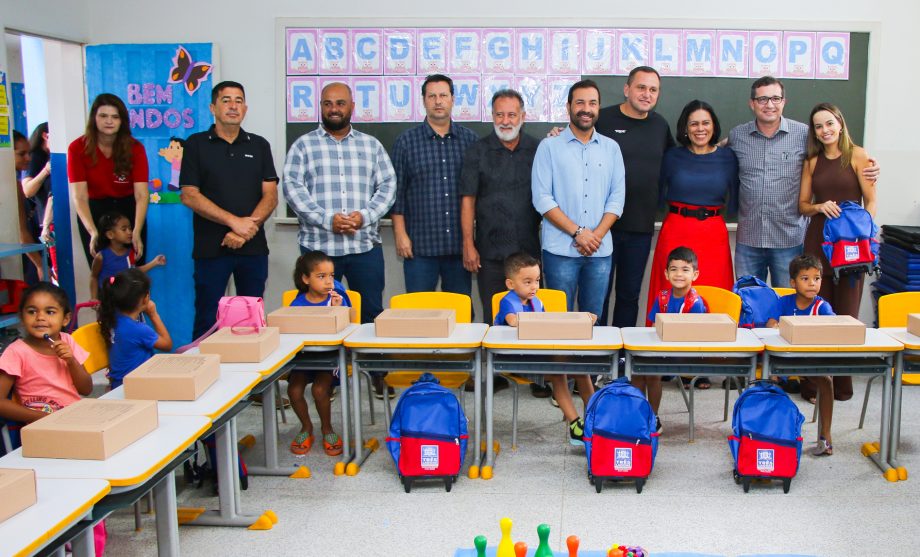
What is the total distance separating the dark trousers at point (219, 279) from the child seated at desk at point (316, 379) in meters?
0.81

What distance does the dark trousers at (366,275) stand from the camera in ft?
16.4

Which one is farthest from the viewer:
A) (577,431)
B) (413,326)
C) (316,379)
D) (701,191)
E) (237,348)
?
(701,191)

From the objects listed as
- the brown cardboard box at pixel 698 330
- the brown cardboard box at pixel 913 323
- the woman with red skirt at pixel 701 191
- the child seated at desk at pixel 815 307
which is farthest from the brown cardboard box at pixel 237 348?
the brown cardboard box at pixel 913 323

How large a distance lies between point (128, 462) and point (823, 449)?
3.14 meters

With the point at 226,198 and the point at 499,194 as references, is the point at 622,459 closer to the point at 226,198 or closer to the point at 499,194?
the point at 499,194

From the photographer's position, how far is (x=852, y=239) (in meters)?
4.66

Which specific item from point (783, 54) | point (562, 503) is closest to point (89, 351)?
point (562, 503)

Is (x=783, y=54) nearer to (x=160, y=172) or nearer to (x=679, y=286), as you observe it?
(x=679, y=286)

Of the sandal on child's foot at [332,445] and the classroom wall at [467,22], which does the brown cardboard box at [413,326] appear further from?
the classroom wall at [467,22]

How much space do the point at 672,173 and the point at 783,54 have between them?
1293 millimetres

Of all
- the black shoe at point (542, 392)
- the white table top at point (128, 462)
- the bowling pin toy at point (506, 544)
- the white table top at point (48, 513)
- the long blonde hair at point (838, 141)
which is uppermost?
the long blonde hair at point (838, 141)

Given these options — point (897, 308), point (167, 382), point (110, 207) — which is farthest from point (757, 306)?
point (110, 207)

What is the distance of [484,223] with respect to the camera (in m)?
4.98

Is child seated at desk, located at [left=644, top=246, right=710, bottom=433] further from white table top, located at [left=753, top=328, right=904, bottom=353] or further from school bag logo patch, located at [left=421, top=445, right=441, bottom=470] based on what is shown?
school bag logo patch, located at [left=421, top=445, right=441, bottom=470]
